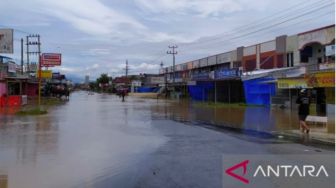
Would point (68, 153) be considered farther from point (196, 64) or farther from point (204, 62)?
point (196, 64)

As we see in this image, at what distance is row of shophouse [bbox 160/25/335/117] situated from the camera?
1362 inches

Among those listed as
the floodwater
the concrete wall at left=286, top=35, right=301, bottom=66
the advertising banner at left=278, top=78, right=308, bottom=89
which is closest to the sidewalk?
the floodwater

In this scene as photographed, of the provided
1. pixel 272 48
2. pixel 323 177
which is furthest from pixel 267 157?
pixel 272 48

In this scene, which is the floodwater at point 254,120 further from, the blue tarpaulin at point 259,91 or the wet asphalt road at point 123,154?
the blue tarpaulin at point 259,91

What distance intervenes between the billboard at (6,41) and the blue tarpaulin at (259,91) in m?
23.7

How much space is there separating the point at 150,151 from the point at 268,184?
5532 millimetres

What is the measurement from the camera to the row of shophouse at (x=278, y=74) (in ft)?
113

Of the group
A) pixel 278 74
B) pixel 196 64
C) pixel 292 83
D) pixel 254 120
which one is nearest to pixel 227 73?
pixel 278 74

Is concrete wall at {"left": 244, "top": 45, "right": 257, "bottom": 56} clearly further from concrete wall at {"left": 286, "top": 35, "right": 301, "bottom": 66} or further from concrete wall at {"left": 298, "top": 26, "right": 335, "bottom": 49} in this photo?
concrete wall at {"left": 298, "top": 26, "right": 335, "bottom": 49}

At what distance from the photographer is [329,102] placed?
32.4 m

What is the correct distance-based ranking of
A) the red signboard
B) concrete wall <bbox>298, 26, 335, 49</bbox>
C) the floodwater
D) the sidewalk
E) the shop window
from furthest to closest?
the red signboard → the shop window → concrete wall <bbox>298, 26, 335, 49</bbox> → the floodwater → the sidewalk

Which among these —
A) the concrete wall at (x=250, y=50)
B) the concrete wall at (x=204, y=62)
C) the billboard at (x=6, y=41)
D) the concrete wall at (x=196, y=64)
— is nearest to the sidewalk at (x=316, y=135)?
the billboard at (x=6, y=41)

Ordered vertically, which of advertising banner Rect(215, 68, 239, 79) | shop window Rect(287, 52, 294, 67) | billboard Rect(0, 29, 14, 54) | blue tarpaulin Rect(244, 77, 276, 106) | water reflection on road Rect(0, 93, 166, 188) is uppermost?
billboard Rect(0, 29, 14, 54)

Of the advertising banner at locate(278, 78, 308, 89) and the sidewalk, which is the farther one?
the advertising banner at locate(278, 78, 308, 89)
